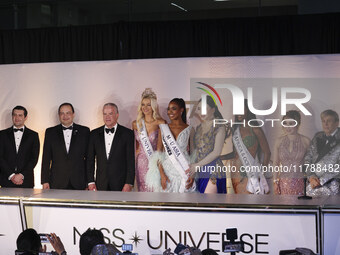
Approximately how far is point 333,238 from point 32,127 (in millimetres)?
4156

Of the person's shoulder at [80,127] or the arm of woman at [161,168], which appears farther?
the person's shoulder at [80,127]

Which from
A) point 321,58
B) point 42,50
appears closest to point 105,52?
point 42,50

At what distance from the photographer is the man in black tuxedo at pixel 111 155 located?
6449mm

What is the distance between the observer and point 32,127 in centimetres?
688

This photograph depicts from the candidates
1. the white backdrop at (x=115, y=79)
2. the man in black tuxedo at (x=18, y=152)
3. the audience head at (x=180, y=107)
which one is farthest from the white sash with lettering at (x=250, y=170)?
the man in black tuxedo at (x=18, y=152)

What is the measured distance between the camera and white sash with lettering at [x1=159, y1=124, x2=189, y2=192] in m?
6.40

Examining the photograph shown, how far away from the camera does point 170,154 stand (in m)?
6.43

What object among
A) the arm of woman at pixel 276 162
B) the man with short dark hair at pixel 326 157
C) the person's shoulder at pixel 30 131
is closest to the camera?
the man with short dark hair at pixel 326 157

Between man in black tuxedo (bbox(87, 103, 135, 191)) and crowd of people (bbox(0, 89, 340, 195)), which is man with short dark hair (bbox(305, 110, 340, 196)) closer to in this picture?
crowd of people (bbox(0, 89, 340, 195))

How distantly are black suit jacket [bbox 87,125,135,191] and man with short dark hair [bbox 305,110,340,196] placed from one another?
192 cm

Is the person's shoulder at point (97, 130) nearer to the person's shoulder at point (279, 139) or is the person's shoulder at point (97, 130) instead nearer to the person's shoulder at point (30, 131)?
the person's shoulder at point (30, 131)

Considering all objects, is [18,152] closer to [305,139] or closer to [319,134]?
[305,139]

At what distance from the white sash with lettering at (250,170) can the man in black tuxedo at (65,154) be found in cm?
170

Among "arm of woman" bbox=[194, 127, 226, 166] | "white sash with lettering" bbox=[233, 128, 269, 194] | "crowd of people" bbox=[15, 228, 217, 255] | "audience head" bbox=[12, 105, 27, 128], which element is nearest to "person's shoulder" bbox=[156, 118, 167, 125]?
"arm of woman" bbox=[194, 127, 226, 166]
